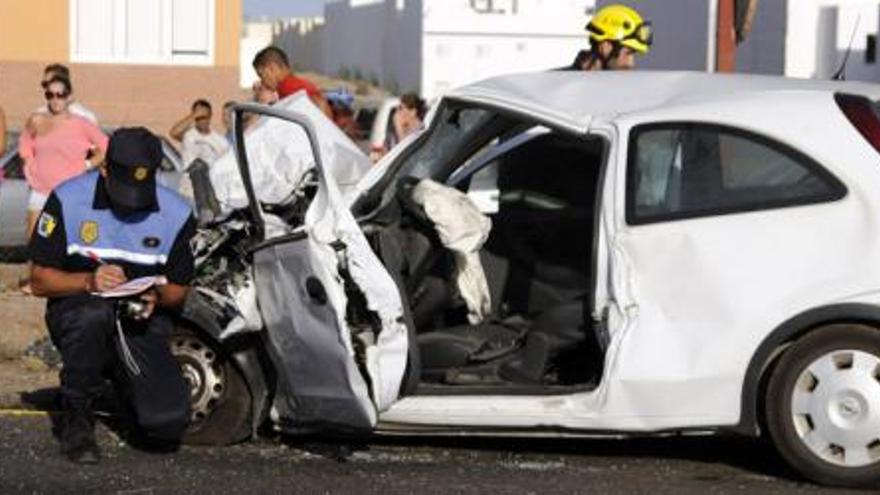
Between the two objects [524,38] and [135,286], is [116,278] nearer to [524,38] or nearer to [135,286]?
[135,286]

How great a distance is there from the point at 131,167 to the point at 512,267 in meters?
1.83

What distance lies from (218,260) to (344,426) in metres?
1.00

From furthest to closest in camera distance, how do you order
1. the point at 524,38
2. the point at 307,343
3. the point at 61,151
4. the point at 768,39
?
the point at 524,38 → the point at 768,39 → the point at 61,151 → the point at 307,343

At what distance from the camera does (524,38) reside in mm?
55938

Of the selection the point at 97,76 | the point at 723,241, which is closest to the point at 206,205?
the point at 723,241

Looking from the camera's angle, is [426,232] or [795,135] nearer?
[795,135]

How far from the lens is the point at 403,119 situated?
16828 mm

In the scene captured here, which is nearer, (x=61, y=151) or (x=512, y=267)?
(x=512, y=267)

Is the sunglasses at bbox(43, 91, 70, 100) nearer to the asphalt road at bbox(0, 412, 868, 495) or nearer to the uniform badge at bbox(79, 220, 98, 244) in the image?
the asphalt road at bbox(0, 412, 868, 495)

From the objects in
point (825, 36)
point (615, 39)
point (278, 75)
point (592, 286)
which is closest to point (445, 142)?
point (592, 286)

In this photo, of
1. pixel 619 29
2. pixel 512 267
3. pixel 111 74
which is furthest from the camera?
pixel 111 74

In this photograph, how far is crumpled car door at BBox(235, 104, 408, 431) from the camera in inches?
294

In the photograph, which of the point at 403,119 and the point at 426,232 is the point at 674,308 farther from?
the point at 403,119

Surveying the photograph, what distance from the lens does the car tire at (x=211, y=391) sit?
7996mm
